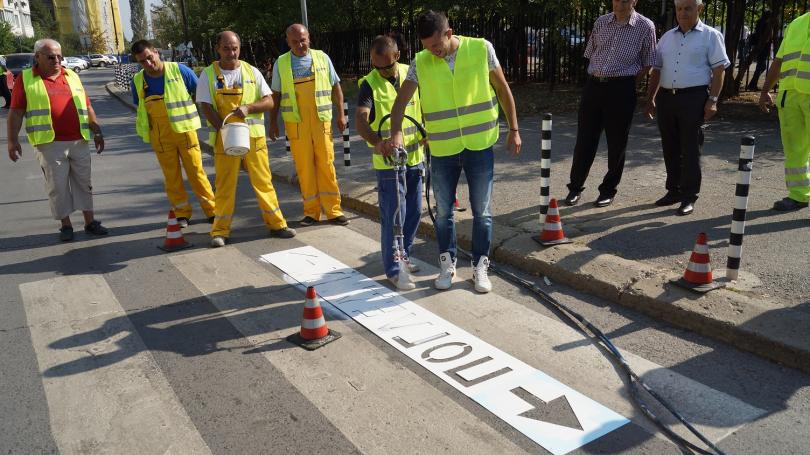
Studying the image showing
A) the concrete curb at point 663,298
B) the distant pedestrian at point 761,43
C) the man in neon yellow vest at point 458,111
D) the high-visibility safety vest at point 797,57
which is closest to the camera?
the concrete curb at point 663,298

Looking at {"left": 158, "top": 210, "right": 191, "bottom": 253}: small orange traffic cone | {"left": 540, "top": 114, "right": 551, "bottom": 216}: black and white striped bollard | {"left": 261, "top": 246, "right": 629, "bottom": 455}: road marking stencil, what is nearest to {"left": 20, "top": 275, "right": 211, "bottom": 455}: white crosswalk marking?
{"left": 158, "top": 210, "right": 191, "bottom": 253}: small orange traffic cone

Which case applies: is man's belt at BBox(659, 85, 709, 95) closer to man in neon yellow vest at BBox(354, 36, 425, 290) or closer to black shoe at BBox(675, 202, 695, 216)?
black shoe at BBox(675, 202, 695, 216)

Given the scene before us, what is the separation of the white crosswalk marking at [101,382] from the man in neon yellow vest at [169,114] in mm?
2245

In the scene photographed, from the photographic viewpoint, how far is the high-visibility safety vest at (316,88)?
22.5 feet

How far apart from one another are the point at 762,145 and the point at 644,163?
6.70ft

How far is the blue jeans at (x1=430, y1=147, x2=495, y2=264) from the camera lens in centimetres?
498

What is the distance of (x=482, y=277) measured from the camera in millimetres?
5141

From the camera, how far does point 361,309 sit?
192 inches

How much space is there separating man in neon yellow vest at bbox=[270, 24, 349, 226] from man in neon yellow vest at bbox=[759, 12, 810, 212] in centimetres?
448

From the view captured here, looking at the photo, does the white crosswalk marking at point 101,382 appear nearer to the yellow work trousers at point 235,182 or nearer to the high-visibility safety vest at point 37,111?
the yellow work trousers at point 235,182

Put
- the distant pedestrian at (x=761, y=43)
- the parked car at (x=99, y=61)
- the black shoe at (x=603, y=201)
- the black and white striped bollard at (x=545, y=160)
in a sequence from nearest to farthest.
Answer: the black and white striped bollard at (x=545, y=160) → the black shoe at (x=603, y=201) → the distant pedestrian at (x=761, y=43) → the parked car at (x=99, y=61)

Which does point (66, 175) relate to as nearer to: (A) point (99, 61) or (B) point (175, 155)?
(B) point (175, 155)

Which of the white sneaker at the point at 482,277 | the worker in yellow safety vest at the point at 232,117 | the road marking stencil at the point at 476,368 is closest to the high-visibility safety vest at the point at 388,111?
the white sneaker at the point at 482,277

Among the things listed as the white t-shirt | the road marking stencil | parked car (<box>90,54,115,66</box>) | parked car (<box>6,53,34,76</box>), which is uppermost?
parked car (<box>90,54,115,66</box>)
